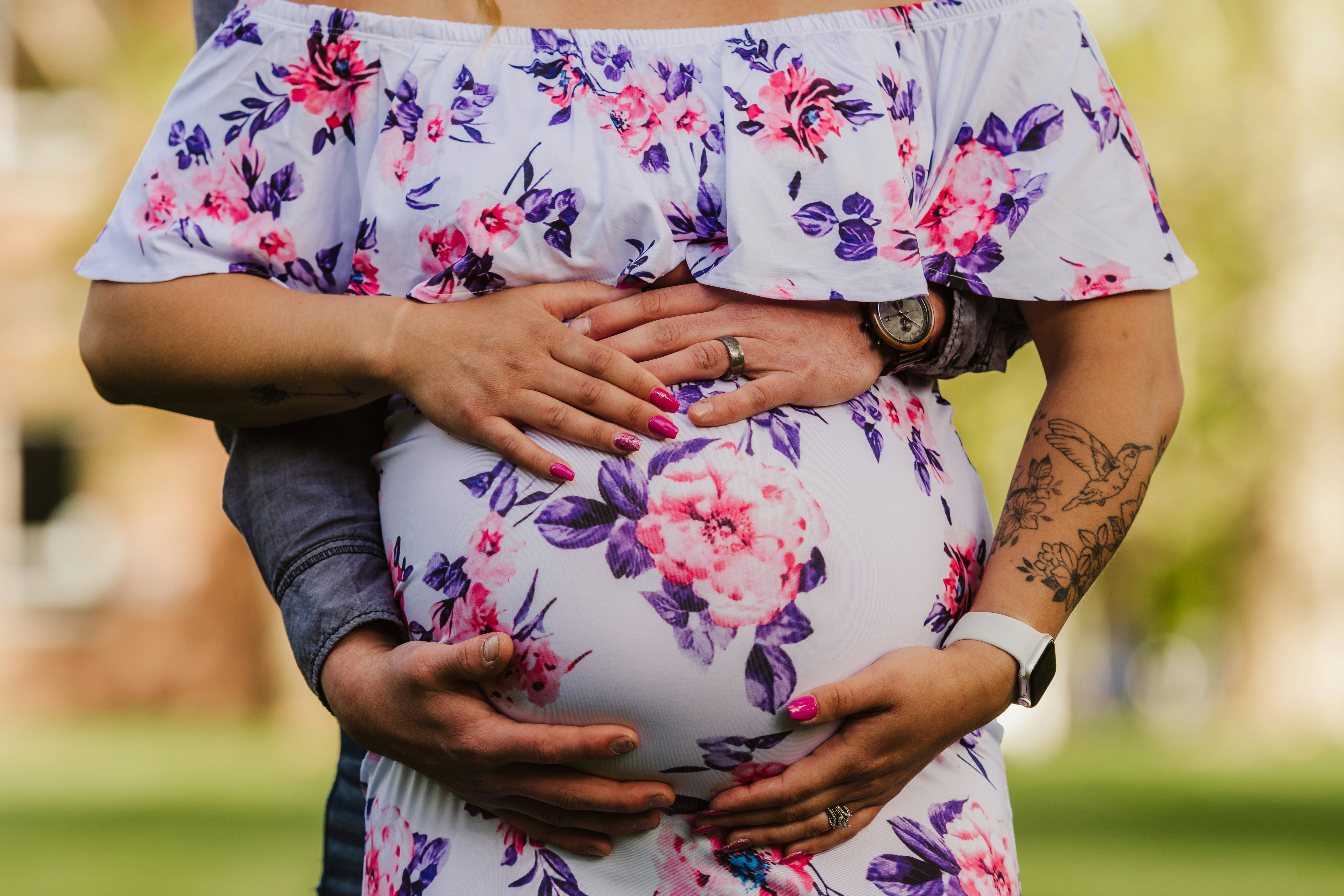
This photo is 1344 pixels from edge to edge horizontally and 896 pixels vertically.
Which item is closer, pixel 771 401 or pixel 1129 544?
pixel 771 401

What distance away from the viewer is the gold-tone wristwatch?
1435 millimetres

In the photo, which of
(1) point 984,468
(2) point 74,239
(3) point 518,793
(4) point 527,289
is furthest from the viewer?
(2) point 74,239

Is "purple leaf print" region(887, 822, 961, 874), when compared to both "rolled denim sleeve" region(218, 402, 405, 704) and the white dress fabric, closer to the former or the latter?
the white dress fabric

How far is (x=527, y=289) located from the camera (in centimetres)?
139

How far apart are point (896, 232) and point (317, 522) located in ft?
2.59

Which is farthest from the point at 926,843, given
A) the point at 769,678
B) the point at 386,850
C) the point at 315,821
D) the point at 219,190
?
the point at 315,821

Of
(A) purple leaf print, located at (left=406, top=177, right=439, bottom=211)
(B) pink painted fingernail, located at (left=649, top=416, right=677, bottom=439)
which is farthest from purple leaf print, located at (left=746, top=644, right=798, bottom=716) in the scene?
(A) purple leaf print, located at (left=406, top=177, right=439, bottom=211)

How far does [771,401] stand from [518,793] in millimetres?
501

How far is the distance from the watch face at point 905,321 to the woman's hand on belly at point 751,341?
0.03m

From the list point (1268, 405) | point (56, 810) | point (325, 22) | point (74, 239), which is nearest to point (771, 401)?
point (325, 22)

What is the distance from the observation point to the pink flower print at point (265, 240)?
4.68ft

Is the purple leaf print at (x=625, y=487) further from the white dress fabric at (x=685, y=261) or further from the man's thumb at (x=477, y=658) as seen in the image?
the man's thumb at (x=477, y=658)

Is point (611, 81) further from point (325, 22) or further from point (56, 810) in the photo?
point (56, 810)

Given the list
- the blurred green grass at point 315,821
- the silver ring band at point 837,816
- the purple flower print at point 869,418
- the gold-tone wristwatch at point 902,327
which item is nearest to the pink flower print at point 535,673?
the silver ring band at point 837,816
